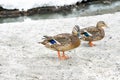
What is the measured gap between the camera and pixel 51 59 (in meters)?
11.6

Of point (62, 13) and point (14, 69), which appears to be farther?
point (62, 13)

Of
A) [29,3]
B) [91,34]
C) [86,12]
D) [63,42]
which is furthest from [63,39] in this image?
[29,3]

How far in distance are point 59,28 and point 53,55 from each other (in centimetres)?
390

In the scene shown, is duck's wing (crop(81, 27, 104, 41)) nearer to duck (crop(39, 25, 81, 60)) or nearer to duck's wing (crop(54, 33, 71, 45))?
duck (crop(39, 25, 81, 60))

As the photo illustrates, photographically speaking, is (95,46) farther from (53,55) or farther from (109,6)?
(109,6)

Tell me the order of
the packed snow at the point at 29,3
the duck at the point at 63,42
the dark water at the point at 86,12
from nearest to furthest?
the duck at the point at 63,42
the dark water at the point at 86,12
the packed snow at the point at 29,3

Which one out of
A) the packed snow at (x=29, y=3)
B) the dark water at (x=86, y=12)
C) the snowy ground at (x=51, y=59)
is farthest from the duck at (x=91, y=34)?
the packed snow at (x=29, y=3)

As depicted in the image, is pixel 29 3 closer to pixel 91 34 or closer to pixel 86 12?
pixel 86 12

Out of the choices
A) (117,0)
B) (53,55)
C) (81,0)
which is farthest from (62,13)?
(53,55)

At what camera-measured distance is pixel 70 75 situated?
10273mm

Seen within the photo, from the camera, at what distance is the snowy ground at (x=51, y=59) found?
10305 mm

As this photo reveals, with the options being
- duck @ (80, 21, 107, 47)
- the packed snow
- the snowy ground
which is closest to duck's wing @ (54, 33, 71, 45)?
the snowy ground

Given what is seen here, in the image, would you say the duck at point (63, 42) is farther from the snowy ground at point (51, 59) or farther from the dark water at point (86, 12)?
the dark water at point (86, 12)

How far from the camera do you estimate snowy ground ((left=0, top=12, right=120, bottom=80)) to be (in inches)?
406
